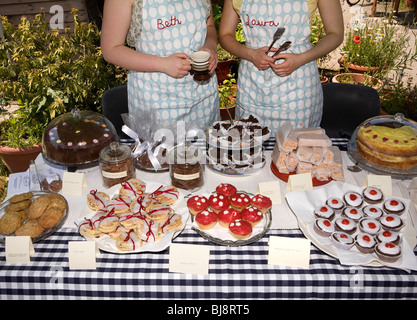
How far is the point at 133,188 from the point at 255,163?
0.76 metres

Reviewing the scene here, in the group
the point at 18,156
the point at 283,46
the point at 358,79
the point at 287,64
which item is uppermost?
the point at 283,46

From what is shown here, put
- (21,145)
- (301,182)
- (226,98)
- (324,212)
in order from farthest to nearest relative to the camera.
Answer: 1. (226,98)
2. (21,145)
3. (301,182)
4. (324,212)

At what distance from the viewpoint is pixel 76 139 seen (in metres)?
2.35

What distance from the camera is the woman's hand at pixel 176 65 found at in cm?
247

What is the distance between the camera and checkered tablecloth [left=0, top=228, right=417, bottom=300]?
5.38 ft

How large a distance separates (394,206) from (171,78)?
5.40 feet

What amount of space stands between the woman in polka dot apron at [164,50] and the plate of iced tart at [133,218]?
0.59m

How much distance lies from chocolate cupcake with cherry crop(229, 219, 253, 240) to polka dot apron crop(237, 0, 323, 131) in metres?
1.32

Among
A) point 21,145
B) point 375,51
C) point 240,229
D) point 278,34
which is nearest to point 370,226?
point 240,229

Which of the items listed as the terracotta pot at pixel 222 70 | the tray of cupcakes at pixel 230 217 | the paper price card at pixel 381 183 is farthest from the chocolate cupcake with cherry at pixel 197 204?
the terracotta pot at pixel 222 70

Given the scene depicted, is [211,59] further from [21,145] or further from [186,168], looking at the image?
[21,145]

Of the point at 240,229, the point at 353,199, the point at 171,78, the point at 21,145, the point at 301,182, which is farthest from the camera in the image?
the point at 21,145

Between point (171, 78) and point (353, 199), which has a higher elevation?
point (171, 78)
